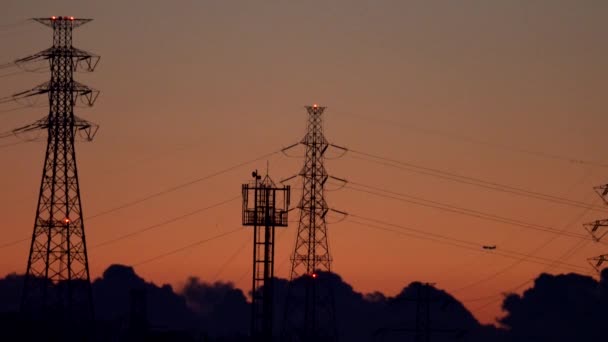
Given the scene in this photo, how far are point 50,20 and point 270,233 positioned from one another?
22.5 m

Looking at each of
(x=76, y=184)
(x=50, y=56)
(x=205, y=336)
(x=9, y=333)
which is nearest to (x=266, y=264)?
(x=76, y=184)

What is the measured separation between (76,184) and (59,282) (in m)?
7.03

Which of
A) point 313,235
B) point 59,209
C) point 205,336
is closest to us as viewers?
point 59,209

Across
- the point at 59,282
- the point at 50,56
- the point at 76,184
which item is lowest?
the point at 59,282

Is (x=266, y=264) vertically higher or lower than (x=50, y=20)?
lower

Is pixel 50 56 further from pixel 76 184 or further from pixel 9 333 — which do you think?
pixel 9 333

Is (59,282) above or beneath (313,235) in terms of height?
beneath

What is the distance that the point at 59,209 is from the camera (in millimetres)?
103438

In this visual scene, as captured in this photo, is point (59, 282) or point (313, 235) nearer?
point (59, 282)

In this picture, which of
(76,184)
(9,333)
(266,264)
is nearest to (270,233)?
(266,264)

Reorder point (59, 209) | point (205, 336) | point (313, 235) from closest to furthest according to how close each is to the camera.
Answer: point (59, 209) → point (313, 235) → point (205, 336)

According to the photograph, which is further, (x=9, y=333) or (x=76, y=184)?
(x=9, y=333)

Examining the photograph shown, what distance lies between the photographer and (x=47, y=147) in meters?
105

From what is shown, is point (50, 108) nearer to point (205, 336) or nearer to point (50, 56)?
point (50, 56)
